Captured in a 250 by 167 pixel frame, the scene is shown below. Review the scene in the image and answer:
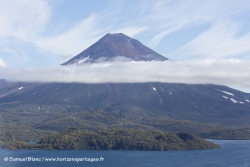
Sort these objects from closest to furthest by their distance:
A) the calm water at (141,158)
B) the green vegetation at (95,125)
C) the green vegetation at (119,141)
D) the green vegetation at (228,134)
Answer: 1. the calm water at (141,158)
2. the green vegetation at (119,141)
3. the green vegetation at (95,125)
4. the green vegetation at (228,134)

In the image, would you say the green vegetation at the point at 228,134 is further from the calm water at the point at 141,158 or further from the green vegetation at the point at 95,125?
the calm water at the point at 141,158

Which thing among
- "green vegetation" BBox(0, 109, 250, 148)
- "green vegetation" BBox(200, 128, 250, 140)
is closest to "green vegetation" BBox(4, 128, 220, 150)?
"green vegetation" BBox(0, 109, 250, 148)

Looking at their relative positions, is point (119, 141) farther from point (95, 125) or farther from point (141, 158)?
point (95, 125)

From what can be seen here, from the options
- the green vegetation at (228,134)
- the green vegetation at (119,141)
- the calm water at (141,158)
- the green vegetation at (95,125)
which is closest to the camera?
the calm water at (141,158)

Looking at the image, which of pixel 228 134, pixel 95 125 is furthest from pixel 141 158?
pixel 95 125

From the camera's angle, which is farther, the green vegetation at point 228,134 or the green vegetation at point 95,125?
the green vegetation at point 228,134

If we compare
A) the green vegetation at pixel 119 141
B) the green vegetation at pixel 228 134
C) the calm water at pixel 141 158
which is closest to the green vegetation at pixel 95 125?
the green vegetation at pixel 228 134

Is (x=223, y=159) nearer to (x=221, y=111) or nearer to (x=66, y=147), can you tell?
(x=66, y=147)
